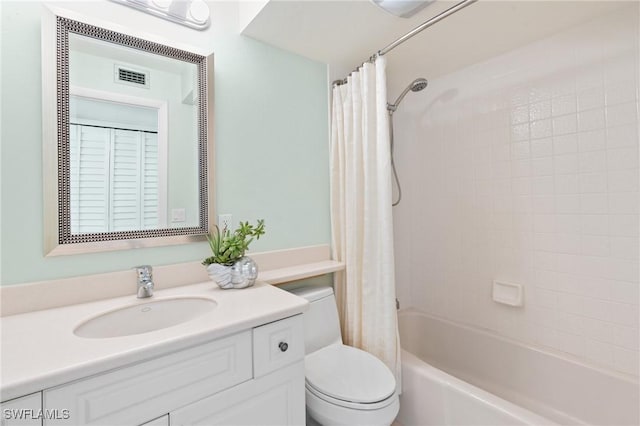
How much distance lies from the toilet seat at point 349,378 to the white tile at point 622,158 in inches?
58.0

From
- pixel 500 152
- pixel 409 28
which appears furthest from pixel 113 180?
pixel 500 152

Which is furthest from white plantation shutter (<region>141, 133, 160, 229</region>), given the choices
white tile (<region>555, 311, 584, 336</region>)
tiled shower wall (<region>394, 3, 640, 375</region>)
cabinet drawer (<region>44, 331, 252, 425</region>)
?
white tile (<region>555, 311, 584, 336</region>)

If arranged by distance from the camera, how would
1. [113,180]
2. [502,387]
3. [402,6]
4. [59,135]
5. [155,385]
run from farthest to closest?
[502,387] < [402,6] < [113,180] < [59,135] < [155,385]

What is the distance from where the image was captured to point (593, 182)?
1482 mm

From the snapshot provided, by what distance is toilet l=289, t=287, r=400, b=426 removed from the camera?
108cm

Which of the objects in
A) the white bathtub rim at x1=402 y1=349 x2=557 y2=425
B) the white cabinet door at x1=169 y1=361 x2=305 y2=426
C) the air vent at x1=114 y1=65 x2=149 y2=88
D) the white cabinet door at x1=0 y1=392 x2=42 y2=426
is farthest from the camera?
the air vent at x1=114 y1=65 x2=149 y2=88

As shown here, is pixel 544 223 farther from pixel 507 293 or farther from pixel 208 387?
pixel 208 387

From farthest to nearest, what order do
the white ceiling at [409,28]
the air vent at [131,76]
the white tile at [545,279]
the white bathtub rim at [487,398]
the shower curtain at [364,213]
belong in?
the white tile at [545,279] → the shower curtain at [364,213] → the white ceiling at [409,28] → the air vent at [131,76] → the white bathtub rim at [487,398]

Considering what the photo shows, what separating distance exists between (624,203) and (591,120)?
1.45 feet

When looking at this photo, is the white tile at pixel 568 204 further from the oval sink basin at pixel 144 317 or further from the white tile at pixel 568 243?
the oval sink basin at pixel 144 317

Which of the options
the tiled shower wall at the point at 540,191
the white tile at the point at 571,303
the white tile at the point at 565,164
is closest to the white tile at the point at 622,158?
the tiled shower wall at the point at 540,191

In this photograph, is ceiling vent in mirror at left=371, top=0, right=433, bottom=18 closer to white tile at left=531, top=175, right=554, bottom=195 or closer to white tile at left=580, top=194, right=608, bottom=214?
white tile at left=531, top=175, right=554, bottom=195

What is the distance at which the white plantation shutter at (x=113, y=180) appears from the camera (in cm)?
108

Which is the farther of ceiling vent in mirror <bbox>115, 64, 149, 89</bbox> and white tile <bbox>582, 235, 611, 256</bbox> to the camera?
white tile <bbox>582, 235, 611, 256</bbox>
